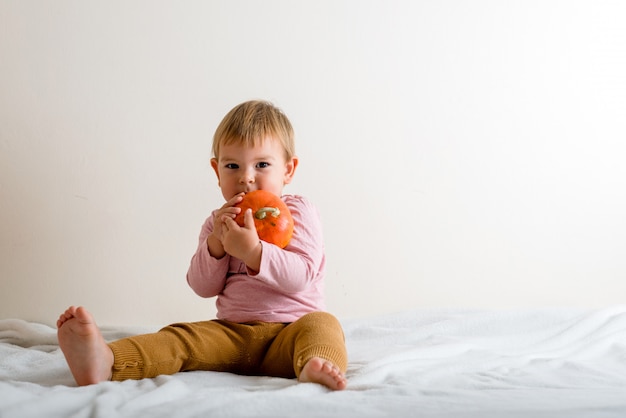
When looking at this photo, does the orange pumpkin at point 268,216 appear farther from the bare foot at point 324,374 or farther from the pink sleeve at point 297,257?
the bare foot at point 324,374

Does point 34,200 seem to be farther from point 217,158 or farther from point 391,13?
point 391,13

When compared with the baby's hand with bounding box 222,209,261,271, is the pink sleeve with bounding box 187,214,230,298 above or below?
below

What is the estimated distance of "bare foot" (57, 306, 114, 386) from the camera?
42.5 inches

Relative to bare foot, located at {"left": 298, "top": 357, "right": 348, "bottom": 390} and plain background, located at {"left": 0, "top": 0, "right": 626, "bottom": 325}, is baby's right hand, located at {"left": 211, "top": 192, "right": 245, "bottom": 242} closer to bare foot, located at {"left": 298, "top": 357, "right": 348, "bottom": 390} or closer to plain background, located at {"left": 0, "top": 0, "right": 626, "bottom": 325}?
bare foot, located at {"left": 298, "top": 357, "right": 348, "bottom": 390}

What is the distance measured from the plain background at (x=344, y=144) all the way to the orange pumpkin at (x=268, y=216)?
1.79ft

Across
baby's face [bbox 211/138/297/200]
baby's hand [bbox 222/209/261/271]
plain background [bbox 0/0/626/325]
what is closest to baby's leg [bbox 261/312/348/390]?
baby's hand [bbox 222/209/261/271]

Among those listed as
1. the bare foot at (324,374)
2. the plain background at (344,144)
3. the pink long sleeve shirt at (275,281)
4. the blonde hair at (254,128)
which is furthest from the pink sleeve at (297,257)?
the plain background at (344,144)

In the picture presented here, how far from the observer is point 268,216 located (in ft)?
4.23

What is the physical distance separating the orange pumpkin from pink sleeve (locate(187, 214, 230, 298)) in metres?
0.12

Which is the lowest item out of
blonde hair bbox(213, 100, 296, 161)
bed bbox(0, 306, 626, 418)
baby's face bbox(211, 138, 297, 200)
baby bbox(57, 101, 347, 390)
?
bed bbox(0, 306, 626, 418)

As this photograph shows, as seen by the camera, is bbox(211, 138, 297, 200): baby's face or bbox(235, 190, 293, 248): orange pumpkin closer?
bbox(235, 190, 293, 248): orange pumpkin

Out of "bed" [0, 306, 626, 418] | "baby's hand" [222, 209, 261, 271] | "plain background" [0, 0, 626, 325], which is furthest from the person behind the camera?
"plain background" [0, 0, 626, 325]

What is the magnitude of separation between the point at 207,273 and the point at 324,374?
412mm

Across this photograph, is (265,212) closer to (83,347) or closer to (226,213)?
(226,213)
